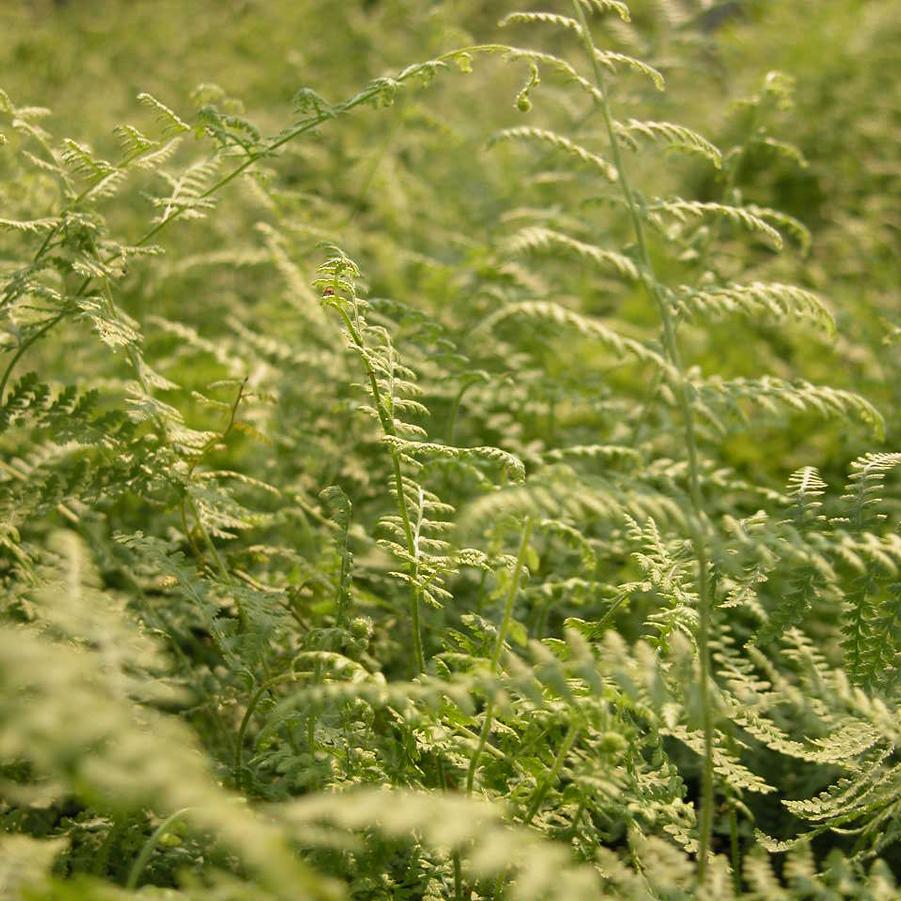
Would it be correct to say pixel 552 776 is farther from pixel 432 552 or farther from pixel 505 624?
pixel 432 552

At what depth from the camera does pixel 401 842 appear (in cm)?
163

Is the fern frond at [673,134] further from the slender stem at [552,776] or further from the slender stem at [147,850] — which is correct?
the slender stem at [147,850]

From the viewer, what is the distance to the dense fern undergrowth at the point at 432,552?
1338 mm

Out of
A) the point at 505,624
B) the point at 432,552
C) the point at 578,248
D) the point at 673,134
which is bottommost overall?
the point at 505,624

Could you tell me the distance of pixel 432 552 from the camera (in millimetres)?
2182

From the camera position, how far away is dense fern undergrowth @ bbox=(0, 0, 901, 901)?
4.39 ft

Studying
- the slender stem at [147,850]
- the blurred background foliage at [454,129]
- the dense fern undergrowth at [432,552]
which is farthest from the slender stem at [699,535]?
the blurred background foliage at [454,129]

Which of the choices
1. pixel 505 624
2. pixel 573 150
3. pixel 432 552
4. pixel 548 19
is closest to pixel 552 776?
pixel 505 624

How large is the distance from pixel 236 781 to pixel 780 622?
1.05 m

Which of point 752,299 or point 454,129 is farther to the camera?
point 454,129

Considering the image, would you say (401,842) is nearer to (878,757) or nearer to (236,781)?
(236,781)

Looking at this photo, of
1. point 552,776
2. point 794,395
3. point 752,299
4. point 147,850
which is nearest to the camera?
point 147,850

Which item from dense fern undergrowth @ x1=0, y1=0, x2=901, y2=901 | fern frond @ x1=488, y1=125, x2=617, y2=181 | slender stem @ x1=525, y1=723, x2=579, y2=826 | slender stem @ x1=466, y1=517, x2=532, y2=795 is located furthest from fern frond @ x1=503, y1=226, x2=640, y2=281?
slender stem @ x1=525, y1=723, x2=579, y2=826

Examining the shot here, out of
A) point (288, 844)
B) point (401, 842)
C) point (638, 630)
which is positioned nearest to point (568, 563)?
point (638, 630)
